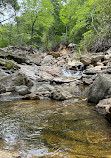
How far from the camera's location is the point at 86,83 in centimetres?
1207

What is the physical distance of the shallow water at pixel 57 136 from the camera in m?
2.03

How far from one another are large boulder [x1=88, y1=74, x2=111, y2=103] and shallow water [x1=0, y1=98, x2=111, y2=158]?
1661 millimetres

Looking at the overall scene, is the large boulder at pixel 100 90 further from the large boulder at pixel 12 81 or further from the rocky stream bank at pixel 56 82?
the large boulder at pixel 12 81

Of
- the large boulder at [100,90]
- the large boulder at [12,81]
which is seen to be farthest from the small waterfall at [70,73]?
the large boulder at [100,90]

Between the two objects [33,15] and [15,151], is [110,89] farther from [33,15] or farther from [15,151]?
[33,15]

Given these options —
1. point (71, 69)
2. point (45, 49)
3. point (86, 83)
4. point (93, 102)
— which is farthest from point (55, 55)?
point (93, 102)

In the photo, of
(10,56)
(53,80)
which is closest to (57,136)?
(53,80)

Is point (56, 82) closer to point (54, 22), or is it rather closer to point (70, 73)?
point (70, 73)

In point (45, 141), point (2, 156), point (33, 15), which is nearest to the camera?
point (2, 156)

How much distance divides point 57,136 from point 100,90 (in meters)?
3.49

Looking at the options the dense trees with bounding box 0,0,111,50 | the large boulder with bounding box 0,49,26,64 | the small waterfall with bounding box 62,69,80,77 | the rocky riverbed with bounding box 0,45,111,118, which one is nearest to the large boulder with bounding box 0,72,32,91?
the rocky riverbed with bounding box 0,45,111,118

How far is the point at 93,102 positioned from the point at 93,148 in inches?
152

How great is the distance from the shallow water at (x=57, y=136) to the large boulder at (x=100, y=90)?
166cm

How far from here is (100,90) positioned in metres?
5.52
